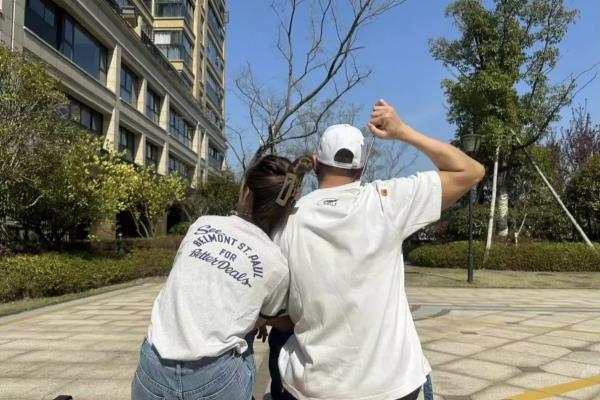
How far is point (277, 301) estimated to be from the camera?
1.71 metres

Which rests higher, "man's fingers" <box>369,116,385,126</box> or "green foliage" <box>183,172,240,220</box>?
"green foliage" <box>183,172,240,220</box>

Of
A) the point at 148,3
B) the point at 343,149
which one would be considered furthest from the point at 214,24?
the point at 343,149

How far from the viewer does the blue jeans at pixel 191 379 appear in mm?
1568

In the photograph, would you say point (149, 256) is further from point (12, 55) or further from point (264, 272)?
point (264, 272)

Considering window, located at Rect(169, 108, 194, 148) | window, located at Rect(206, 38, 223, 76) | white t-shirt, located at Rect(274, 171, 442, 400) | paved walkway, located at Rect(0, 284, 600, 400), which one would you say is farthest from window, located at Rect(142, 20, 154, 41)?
white t-shirt, located at Rect(274, 171, 442, 400)

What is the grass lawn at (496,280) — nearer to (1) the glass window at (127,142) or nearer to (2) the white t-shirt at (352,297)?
(2) the white t-shirt at (352,297)

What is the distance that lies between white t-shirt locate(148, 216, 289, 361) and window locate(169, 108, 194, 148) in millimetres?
36481

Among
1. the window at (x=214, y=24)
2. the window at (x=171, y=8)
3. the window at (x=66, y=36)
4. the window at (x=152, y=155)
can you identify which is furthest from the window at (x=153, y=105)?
the window at (x=214, y=24)

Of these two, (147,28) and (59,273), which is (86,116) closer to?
(59,273)

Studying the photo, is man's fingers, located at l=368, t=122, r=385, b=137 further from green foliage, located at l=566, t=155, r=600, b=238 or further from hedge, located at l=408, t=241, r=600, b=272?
green foliage, located at l=566, t=155, r=600, b=238

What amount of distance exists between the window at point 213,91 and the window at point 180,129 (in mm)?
8245

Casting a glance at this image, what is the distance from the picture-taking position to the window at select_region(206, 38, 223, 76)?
50.6m

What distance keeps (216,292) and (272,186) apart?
372mm

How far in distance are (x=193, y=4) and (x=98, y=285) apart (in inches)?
1381
